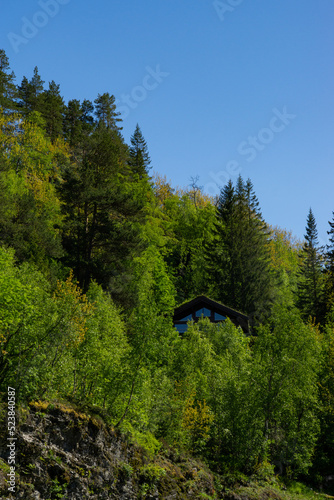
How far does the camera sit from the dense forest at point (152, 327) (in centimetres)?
1898

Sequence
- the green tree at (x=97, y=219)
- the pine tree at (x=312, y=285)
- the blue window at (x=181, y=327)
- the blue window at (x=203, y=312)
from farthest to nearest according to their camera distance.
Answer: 1. the pine tree at (x=312, y=285)
2. the blue window at (x=181, y=327)
3. the blue window at (x=203, y=312)
4. the green tree at (x=97, y=219)

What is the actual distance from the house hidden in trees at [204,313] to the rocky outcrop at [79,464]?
84.2 ft

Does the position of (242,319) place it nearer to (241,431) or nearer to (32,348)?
(241,431)

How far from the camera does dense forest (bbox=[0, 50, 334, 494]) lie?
19.0m

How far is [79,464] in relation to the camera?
53.5 ft

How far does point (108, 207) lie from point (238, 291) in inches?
983

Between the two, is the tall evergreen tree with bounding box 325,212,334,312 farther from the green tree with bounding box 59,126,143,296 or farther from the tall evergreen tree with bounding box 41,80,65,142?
the tall evergreen tree with bounding box 41,80,65,142

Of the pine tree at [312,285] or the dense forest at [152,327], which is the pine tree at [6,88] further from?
the pine tree at [312,285]

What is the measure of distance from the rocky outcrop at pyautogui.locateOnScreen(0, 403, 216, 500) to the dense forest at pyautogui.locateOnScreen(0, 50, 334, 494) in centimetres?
98

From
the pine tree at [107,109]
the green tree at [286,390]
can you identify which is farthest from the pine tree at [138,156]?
the green tree at [286,390]

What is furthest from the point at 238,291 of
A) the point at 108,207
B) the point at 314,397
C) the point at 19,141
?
the point at 19,141

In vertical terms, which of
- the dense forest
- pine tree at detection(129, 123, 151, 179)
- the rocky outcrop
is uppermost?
pine tree at detection(129, 123, 151, 179)

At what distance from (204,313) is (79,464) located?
100 ft

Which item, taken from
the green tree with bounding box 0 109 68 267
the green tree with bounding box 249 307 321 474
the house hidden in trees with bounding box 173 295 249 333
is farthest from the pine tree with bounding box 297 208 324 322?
the green tree with bounding box 0 109 68 267
